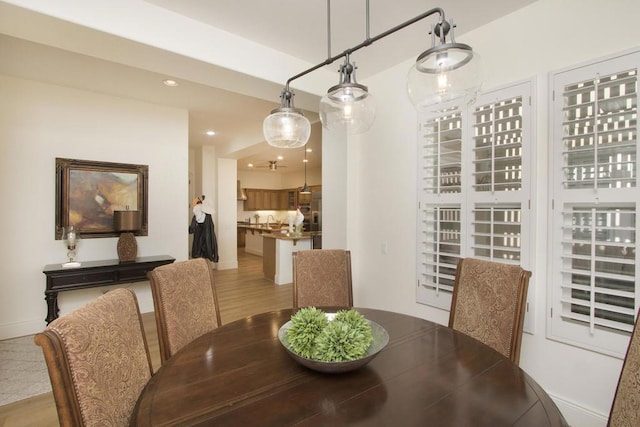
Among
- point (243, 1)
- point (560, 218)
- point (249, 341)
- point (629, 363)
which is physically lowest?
point (249, 341)

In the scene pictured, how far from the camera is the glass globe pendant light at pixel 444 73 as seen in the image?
1183 mm

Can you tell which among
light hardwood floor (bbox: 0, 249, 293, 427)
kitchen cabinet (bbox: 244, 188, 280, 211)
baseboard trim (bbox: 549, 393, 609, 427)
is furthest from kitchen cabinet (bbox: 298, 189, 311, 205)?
baseboard trim (bbox: 549, 393, 609, 427)

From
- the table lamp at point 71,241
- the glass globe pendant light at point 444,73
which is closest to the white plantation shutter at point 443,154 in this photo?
the glass globe pendant light at point 444,73

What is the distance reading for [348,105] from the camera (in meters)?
1.70

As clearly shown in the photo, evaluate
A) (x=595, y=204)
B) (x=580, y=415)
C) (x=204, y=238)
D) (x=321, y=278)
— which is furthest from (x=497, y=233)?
(x=204, y=238)

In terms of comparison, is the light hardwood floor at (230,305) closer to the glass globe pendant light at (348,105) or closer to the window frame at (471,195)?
the window frame at (471,195)

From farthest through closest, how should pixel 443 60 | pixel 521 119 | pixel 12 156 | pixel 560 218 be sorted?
pixel 12 156
pixel 521 119
pixel 560 218
pixel 443 60

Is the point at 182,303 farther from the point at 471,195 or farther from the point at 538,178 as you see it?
the point at 538,178

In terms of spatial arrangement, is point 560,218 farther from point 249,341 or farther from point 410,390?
point 249,341

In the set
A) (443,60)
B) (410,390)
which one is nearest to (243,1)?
(443,60)

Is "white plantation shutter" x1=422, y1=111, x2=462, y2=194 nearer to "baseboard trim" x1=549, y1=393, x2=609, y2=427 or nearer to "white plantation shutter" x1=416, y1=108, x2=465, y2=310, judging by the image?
"white plantation shutter" x1=416, y1=108, x2=465, y2=310

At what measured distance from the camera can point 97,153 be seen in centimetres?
368

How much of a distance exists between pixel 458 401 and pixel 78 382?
1.10 meters

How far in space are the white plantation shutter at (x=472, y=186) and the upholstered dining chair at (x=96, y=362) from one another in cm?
221
